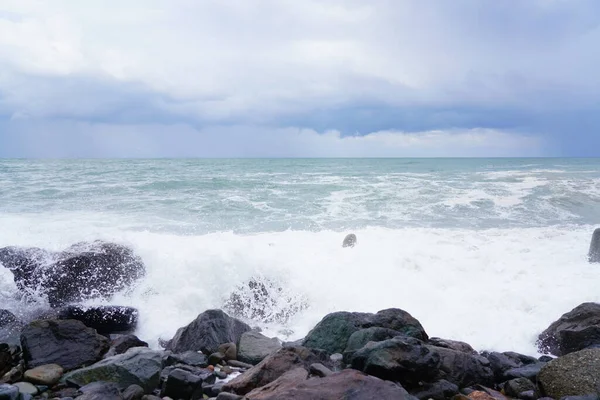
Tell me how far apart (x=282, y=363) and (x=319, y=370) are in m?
0.33

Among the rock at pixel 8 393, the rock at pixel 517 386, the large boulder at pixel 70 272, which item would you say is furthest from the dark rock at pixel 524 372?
the large boulder at pixel 70 272

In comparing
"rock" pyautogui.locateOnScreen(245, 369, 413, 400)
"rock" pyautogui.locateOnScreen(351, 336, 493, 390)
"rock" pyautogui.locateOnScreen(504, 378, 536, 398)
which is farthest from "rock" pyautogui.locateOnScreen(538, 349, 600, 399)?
"rock" pyautogui.locateOnScreen(245, 369, 413, 400)

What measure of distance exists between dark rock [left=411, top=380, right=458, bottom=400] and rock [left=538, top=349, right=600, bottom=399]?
2.87 ft

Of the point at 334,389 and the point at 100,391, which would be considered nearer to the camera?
the point at 334,389

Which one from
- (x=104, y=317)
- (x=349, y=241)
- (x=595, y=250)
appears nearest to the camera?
(x=104, y=317)

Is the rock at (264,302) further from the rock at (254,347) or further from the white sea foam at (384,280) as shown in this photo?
the rock at (254,347)

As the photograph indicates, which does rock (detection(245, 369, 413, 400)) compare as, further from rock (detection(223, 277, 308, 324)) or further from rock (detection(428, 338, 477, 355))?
rock (detection(223, 277, 308, 324))

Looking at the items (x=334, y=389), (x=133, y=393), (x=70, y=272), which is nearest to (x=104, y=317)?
(x=70, y=272)

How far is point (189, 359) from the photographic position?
5145mm

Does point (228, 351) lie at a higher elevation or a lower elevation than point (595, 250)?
lower

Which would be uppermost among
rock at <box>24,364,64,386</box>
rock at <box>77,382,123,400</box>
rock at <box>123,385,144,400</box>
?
rock at <box>77,382,123,400</box>

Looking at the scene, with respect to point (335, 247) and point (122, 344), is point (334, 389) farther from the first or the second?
point (335, 247)

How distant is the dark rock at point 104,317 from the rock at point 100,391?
2.76 metres

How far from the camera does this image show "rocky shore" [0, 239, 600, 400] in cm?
393
